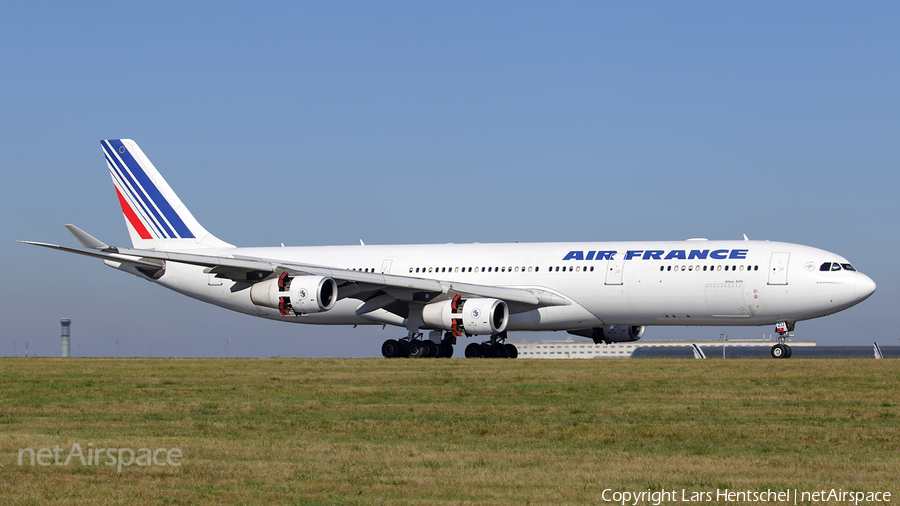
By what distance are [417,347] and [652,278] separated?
8629mm

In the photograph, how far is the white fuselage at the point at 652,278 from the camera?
31.8m

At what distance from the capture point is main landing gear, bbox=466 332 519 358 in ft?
119

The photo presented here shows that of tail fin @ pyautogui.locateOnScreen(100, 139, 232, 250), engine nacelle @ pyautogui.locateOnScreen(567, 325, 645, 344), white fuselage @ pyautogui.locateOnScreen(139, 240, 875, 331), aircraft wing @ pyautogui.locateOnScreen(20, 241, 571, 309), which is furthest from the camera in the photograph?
tail fin @ pyautogui.locateOnScreen(100, 139, 232, 250)

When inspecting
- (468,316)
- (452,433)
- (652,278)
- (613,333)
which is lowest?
(452,433)

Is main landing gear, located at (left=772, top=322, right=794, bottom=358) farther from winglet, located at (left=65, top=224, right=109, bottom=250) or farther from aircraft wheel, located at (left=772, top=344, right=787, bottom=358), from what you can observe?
winglet, located at (left=65, top=224, right=109, bottom=250)

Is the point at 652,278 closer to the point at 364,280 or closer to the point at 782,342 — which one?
the point at 782,342

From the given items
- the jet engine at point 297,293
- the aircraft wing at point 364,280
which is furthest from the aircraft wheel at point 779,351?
the jet engine at point 297,293

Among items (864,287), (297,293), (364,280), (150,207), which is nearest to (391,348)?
(364,280)

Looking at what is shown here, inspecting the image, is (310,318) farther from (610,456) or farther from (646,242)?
(610,456)

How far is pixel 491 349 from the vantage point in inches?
1433

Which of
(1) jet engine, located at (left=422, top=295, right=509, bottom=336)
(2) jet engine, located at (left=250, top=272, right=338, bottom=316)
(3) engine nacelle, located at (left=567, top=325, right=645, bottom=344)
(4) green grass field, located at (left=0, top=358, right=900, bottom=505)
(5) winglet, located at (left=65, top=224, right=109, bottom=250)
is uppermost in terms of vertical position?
(5) winglet, located at (left=65, top=224, right=109, bottom=250)

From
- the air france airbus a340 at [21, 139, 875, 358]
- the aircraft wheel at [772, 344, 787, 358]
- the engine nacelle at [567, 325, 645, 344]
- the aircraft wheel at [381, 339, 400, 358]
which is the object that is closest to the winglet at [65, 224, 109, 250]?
the air france airbus a340 at [21, 139, 875, 358]

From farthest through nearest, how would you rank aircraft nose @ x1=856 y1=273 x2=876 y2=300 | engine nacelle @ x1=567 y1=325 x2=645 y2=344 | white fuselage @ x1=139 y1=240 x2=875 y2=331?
engine nacelle @ x1=567 y1=325 x2=645 y2=344
white fuselage @ x1=139 y1=240 x2=875 y2=331
aircraft nose @ x1=856 y1=273 x2=876 y2=300

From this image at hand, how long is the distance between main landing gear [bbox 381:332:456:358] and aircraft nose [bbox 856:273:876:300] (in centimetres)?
1361
